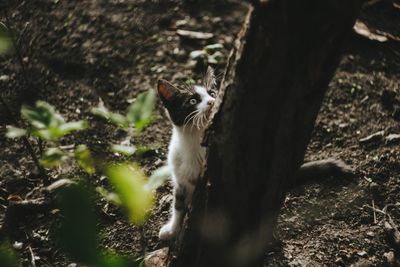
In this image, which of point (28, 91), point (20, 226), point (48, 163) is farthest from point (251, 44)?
point (28, 91)

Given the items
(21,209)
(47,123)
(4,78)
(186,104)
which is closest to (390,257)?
(186,104)

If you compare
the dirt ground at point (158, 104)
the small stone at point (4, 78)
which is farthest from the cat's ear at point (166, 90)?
the small stone at point (4, 78)

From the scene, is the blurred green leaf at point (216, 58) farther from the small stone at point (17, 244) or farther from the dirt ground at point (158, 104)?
the small stone at point (17, 244)

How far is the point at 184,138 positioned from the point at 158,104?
108cm

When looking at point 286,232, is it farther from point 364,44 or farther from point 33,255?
point 364,44

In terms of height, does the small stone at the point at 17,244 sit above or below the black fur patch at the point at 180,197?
below

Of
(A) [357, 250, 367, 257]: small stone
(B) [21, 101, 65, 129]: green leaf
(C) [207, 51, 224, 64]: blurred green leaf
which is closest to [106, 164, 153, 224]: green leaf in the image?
(B) [21, 101, 65, 129]: green leaf

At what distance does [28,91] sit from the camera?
394 cm

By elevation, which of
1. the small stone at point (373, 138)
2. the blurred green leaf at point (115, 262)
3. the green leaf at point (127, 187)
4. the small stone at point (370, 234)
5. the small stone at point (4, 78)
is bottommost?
the small stone at point (370, 234)

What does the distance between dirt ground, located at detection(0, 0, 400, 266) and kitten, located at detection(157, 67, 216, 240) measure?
0.31 meters

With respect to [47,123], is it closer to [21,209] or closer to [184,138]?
[184,138]

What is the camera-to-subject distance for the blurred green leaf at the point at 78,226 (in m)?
0.67

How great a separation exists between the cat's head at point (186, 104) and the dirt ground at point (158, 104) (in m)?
0.69

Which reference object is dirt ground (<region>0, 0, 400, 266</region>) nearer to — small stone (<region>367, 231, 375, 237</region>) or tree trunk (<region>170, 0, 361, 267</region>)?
small stone (<region>367, 231, 375, 237</region>)
